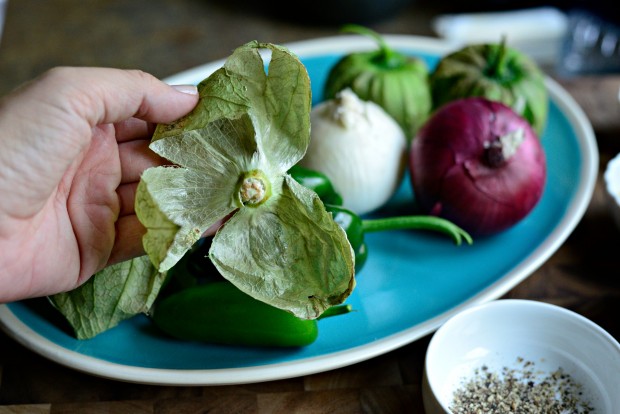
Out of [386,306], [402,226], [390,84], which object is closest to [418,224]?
[402,226]

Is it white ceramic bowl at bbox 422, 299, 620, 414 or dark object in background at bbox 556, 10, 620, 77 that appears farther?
dark object in background at bbox 556, 10, 620, 77

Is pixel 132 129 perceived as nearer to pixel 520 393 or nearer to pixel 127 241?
pixel 127 241

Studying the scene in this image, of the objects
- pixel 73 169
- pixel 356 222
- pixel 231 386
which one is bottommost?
pixel 231 386

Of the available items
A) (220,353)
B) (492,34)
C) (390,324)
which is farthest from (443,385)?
(492,34)

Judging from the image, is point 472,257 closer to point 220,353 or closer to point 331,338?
point 331,338

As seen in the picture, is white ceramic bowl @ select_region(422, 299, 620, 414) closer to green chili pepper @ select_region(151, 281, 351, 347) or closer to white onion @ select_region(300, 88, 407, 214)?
green chili pepper @ select_region(151, 281, 351, 347)

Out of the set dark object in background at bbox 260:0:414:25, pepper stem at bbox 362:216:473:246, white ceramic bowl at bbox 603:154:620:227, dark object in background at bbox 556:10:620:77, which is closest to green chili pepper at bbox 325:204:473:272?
pepper stem at bbox 362:216:473:246
